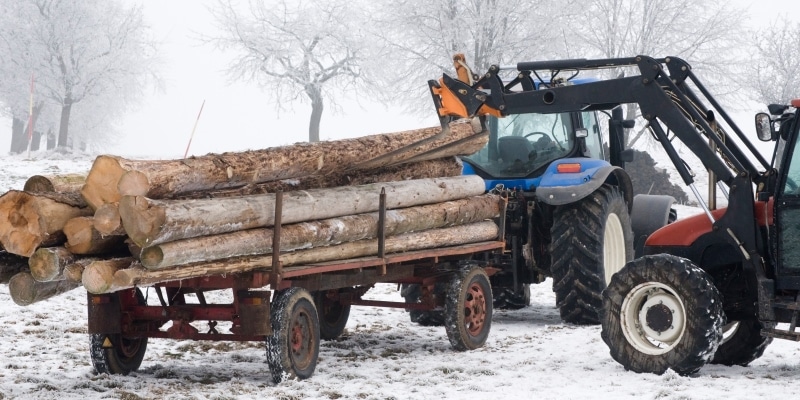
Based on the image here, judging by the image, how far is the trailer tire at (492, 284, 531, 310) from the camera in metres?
12.3

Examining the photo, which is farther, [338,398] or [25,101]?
[25,101]

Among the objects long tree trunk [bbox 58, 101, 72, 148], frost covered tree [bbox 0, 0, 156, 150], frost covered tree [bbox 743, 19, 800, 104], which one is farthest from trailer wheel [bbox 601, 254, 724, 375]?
frost covered tree [bbox 0, 0, 156, 150]

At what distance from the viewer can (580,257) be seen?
420 inches

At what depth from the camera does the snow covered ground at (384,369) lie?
6.96m

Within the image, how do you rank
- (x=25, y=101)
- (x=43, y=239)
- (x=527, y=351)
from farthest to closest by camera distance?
(x=25, y=101) < (x=527, y=351) < (x=43, y=239)

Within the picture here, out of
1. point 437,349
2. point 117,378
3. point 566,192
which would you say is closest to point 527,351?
point 437,349

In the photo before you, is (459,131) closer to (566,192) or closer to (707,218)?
(566,192)

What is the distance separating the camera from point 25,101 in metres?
41.7

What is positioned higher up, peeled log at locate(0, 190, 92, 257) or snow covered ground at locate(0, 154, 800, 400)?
peeled log at locate(0, 190, 92, 257)

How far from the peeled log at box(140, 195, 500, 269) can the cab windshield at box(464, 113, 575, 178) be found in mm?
1103

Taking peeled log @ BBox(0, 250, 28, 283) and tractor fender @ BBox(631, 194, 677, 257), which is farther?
tractor fender @ BBox(631, 194, 677, 257)

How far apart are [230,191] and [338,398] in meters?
1.73

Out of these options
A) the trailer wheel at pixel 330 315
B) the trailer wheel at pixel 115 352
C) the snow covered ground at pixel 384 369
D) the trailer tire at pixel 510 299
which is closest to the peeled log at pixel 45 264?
the snow covered ground at pixel 384 369

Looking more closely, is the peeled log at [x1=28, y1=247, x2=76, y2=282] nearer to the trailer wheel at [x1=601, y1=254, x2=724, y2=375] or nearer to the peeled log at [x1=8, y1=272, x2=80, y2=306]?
the peeled log at [x1=8, y1=272, x2=80, y2=306]
